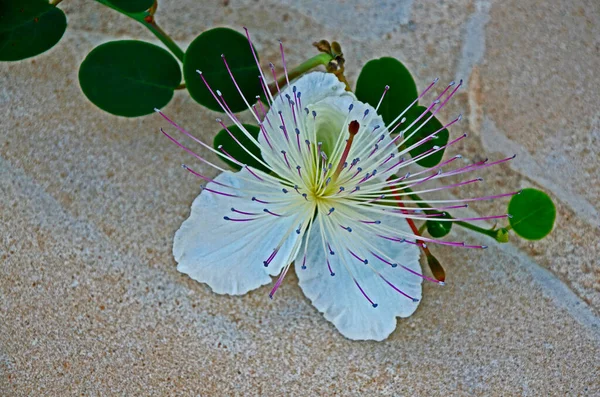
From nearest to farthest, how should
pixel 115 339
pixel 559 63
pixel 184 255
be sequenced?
pixel 184 255 < pixel 115 339 < pixel 559 63

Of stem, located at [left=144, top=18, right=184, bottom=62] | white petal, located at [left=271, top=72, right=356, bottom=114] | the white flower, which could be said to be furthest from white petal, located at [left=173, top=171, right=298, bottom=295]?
stem, located at [left=144, top=18, right=184, bottom=62]

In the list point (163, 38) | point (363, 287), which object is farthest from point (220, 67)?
point (363, 287)

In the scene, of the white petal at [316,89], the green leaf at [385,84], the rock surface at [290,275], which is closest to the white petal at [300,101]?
the white petal at [316,89]

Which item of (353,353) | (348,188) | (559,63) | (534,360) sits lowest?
(353,353)

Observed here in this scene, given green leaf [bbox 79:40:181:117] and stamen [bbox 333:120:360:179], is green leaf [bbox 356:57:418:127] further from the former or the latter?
green leaf [bbox 79:40:181:117]

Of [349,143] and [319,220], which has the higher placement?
[349,143]

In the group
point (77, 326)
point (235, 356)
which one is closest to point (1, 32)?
point (77, 326)

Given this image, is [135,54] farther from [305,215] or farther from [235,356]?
[235,356]

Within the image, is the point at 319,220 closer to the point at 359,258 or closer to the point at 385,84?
the point at 359,258
